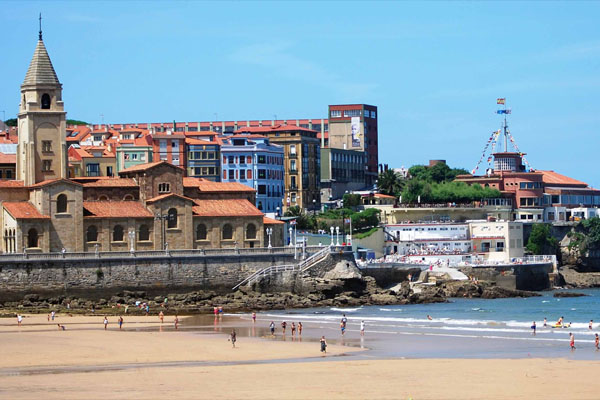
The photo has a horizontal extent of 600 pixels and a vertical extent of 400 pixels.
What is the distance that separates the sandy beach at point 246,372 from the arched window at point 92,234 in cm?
2349

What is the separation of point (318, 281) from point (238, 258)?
6.10m

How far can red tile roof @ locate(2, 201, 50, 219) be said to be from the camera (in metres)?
86.0

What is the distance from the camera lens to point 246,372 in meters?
52.0

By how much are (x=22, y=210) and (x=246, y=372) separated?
39.5m

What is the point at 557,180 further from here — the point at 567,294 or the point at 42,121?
the point at 42,121

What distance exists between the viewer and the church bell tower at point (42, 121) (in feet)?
300

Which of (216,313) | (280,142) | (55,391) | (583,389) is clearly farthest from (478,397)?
(280,142)

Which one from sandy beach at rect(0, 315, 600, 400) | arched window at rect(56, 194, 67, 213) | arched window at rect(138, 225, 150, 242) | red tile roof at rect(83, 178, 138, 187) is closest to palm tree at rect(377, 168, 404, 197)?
red tile roof at rect(83, 178, 138, 187)

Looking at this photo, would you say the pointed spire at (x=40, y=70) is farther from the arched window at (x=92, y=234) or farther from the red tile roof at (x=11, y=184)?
the arched window at (x=92, y=234)

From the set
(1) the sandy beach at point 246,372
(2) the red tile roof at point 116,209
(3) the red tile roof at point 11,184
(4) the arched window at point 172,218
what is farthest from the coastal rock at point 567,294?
(3) the red tile roof at point 11,184

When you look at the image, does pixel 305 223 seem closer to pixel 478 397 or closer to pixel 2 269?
pixel 2 269

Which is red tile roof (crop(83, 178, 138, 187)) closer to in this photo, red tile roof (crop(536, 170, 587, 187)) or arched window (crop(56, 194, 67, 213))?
arched window (crop(56, 194, 67, 213))

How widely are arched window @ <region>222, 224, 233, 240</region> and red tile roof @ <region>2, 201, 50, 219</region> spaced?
1397cm

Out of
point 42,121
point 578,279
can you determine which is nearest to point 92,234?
point 42,121
